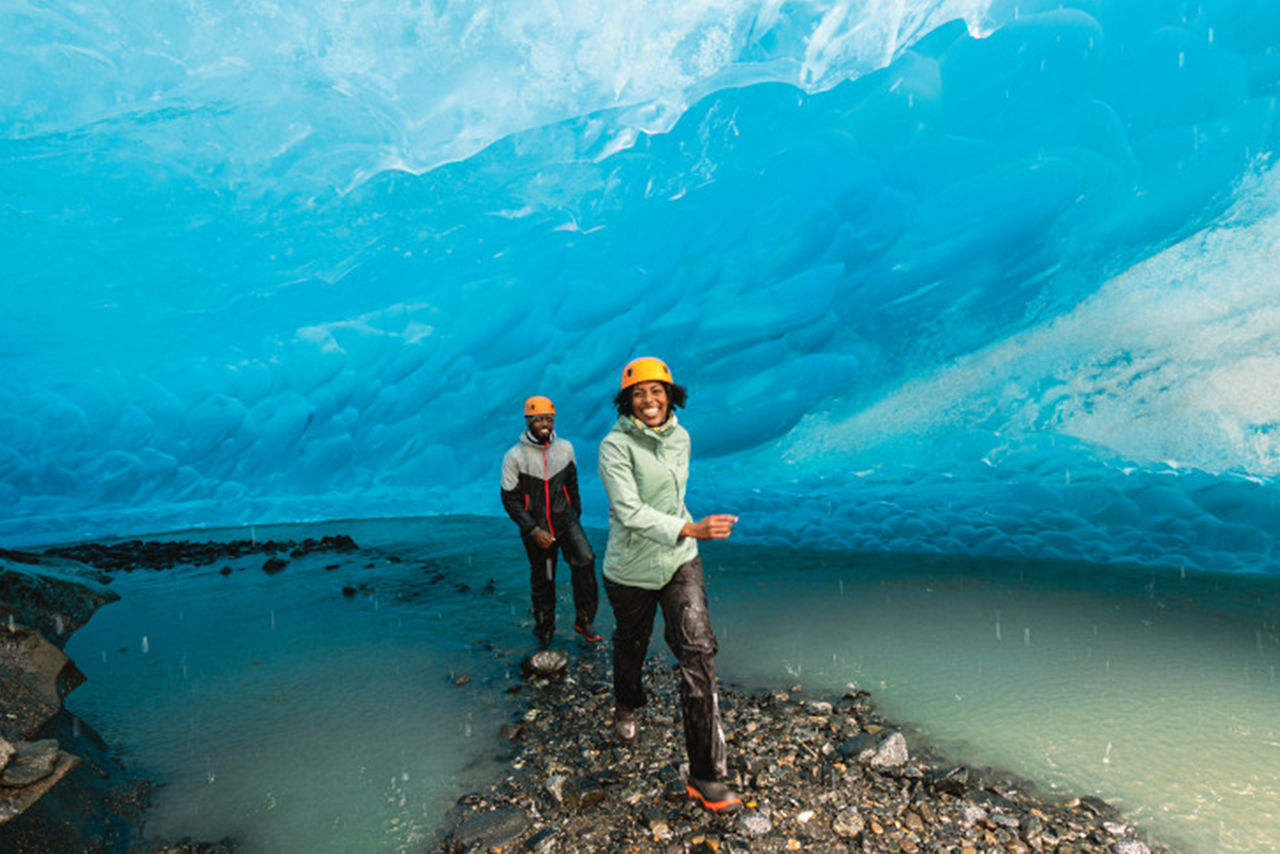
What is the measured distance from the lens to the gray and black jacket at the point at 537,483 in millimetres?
4523

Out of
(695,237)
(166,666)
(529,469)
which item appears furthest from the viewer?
(695,237)

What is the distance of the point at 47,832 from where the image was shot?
98.2 inches

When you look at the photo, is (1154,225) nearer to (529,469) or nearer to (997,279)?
(997,279)

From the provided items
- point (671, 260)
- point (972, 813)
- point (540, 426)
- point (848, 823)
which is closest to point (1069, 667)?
point (972, 813)

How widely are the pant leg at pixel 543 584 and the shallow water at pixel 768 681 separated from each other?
0.64 ft

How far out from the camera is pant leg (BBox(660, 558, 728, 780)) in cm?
254

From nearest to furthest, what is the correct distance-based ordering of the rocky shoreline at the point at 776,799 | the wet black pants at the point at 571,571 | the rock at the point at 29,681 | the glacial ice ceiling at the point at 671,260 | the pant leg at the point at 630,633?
1. the rocky shoreline at the point at 776,799
2. the pant leg at the point at 630,633
3. the rock at the point at 29,681
4. the wet black pants at the point at 571,571
5. the glacial ice ceiling at the point at 671,260

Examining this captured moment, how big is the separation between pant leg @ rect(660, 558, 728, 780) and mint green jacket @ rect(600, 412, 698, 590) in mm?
178

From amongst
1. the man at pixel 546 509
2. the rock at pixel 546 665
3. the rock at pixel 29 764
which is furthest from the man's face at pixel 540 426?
the rock at pixel 29 764

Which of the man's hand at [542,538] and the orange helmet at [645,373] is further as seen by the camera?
the man's hand at [542,538]

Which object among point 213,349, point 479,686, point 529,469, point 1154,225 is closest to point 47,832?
point 479,686

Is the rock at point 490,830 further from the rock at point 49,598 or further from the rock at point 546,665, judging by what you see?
the rock at point 49,598

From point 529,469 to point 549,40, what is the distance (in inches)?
492

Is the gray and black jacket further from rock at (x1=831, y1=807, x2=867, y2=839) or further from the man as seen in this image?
rock at (x1=831, y1=807, x2=867, y2=839)
